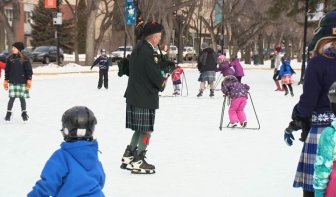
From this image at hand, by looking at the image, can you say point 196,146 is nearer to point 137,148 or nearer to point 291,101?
point 137,148

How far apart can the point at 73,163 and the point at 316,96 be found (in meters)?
1.87

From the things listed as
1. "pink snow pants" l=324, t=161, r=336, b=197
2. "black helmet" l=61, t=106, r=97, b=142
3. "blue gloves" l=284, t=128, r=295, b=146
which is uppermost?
"black helmet" l=61, t=106, r=97, b=142

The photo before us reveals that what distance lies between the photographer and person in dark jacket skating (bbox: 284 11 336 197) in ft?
13.0

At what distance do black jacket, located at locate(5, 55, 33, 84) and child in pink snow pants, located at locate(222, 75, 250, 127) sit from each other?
380 cm

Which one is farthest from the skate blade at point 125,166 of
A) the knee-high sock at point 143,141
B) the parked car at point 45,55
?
the parked car at point 45,55

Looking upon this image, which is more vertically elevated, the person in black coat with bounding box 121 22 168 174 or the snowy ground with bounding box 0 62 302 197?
the person in black coat with bounding box 121 22 168 174

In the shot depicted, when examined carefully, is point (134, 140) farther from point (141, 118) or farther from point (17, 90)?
point (17, 90)

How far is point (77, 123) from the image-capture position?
3.02m

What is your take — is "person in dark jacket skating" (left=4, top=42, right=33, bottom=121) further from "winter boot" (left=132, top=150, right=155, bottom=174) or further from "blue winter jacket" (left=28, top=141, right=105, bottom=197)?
"blue winter jacket" (left=28, top=141, right=105, bottom=197)

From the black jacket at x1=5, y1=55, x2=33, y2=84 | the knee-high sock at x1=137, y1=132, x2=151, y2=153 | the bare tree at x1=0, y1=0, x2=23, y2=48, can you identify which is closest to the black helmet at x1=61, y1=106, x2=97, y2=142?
the knee-high sock at x1=137, y1=132, x2=151, y2=153

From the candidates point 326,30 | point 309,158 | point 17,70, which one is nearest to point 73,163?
point 309,158

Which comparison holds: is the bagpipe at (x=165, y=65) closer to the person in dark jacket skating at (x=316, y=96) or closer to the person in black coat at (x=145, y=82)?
the person in black coat at (x=145, y=82)

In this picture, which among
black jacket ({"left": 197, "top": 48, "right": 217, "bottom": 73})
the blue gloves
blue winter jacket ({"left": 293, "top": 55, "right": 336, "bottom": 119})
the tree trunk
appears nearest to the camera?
blue winter jacket ({"left": 293, "top": 55, "right": 336, "bottom": 119})

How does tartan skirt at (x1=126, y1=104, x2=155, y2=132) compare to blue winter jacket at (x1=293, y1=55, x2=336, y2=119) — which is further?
tartan skirt at (x1=126, y1=104, x2=155, y2=132)
